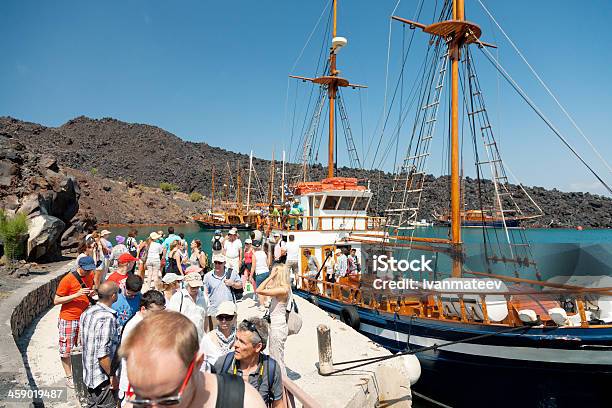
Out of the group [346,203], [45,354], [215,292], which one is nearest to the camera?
[215,292]

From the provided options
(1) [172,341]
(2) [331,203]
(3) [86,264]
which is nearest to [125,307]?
(3) [86,264]

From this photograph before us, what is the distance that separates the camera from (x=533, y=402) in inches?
284

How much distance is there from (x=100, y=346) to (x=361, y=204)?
13.6 metres

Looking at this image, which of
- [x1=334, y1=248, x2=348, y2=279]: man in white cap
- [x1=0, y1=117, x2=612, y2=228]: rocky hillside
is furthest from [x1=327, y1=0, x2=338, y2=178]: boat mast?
[x1=0, y1=117, x2=612, y2=228]: rocky hillside

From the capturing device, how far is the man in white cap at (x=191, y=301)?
4266 mm

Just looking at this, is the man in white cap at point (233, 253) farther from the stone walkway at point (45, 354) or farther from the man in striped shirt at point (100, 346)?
the man in striped shirt at point (100, 346)

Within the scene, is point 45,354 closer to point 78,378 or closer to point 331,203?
point 78,378

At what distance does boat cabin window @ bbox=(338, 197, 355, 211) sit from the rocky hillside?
9191 centimetres

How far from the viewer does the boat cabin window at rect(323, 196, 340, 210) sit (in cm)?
1606

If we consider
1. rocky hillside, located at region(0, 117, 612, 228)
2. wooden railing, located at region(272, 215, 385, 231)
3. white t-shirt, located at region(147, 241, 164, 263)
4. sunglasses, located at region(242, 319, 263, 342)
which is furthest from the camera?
rocky hillside, located at region(0, 117, 612, 228)

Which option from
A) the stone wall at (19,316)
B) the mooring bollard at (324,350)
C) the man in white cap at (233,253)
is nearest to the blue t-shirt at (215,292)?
the mooring bollard at (324,350)

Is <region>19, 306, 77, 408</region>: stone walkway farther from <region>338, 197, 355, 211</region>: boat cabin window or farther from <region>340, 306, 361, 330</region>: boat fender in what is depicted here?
<region>338, 197, 355, 211</region>: boat cabin window

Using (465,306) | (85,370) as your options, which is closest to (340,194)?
(465,306)

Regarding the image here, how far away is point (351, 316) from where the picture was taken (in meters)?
10.2
